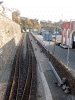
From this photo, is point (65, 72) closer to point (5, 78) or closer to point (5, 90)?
point (5, 90)

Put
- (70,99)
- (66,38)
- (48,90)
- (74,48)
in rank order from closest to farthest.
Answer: (70,99) < (48,90) < (74,48) < (66,38)

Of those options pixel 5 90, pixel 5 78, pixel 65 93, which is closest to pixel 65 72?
pixel 65 93

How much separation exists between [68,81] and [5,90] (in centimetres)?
481

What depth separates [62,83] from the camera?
8.74 meters

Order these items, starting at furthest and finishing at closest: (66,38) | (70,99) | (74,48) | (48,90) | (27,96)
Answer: (66,38) < (74,48) < (48,90) < (27,96) < (70,99)

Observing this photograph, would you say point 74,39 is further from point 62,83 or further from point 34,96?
point 34,96

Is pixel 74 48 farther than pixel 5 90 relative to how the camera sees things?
Yes

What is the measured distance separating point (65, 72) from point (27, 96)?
3.41m

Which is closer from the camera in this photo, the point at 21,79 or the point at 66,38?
the point at 21,79

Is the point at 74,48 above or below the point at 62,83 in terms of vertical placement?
above

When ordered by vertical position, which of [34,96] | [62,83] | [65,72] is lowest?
[34,96]

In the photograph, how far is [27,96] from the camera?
788 cm

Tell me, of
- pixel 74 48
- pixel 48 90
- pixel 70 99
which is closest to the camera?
pixel 70 99

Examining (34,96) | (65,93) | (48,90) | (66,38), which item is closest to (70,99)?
(65,93)
